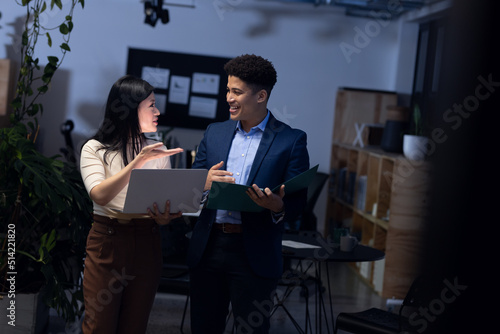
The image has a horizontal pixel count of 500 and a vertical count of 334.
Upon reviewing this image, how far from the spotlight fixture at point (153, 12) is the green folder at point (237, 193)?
4.29 meters

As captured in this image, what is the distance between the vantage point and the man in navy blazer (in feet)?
6.77

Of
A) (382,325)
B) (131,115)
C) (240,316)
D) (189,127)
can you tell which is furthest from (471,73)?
(189,127)

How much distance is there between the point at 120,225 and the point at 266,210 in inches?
21.0

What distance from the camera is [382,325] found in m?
2.92

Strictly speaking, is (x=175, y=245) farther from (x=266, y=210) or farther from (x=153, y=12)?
(x=153, y=12)

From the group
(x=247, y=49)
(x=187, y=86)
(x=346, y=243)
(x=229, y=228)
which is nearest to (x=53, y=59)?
(x=229, y=228)

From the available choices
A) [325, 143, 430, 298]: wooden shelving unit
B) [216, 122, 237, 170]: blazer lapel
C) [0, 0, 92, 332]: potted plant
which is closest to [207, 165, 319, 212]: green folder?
[216, 122, 237, 170]: blazer lapel

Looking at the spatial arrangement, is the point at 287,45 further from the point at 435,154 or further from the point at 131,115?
the point at 435,154

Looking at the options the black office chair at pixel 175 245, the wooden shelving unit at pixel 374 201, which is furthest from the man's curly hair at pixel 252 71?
the wooden shelving unit at pixel 374 201

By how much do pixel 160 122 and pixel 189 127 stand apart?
0.35m

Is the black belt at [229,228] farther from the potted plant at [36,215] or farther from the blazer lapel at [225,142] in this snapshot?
the potted plant at [36,215]

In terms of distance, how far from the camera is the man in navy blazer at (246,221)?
6.77 ft

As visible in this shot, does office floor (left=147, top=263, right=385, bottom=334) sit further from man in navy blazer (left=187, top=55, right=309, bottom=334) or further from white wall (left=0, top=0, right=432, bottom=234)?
man in navy blazer (left=187, top=55, right=309, bottom=334)

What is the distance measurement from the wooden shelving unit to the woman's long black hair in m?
2.50
